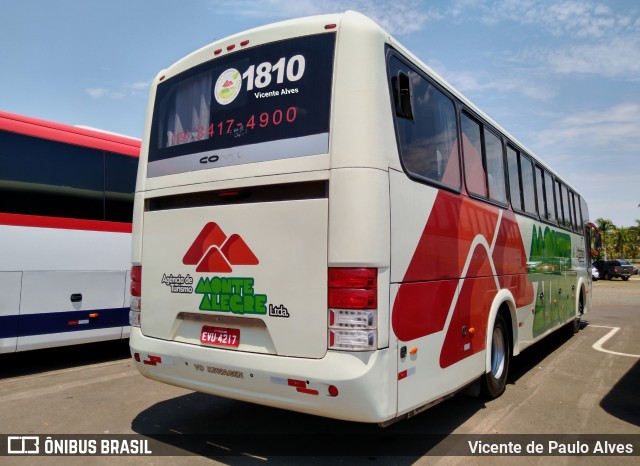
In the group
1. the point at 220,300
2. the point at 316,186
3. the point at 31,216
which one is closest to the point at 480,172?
the point at 316,186

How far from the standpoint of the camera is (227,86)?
14.3ft

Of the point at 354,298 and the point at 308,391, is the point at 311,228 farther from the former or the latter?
the point at 308,391

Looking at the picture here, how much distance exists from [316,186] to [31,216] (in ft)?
15.9

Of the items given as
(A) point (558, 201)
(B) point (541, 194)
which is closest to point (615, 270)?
(A) point (558, 201)

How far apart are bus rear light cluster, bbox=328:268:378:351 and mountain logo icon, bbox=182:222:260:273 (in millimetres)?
780

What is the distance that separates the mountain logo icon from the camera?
13.1ft

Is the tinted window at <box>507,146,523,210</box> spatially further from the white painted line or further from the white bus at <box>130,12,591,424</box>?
the white painted line

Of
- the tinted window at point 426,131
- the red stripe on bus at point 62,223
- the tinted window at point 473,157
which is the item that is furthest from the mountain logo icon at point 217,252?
the red stripe on bus at point 62,223

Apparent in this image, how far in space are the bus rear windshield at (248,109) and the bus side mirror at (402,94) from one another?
21.5 inches

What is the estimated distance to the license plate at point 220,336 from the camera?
13.1ft

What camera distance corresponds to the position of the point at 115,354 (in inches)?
336

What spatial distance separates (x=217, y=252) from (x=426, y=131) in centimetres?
210

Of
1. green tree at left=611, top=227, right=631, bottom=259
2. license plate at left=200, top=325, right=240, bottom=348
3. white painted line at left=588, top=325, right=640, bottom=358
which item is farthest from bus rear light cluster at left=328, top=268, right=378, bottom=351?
green tree at left=611, top=227, right=631, bottom=259

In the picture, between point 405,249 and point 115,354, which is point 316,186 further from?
point 115,354
